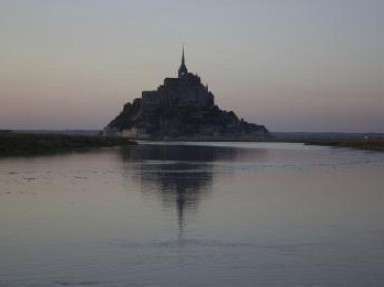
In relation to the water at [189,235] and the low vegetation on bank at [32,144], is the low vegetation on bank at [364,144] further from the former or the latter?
the water at [189,235]

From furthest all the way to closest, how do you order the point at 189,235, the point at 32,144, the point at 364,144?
the point at 364,144, the point at 32,144, the point at 189,235

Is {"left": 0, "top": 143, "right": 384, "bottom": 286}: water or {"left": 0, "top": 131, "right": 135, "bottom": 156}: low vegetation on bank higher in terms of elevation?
{"left": 0, "top": 131, "right": 135, "bottom": 156}: low vegetation on bank

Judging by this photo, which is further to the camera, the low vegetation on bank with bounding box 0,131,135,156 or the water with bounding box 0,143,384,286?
the low vegetation on bank with bounding box 0,131,135,156

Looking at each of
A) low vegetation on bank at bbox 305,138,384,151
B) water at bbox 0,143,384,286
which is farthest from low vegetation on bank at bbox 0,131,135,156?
low vegetation on bank at bbox 305,138,384,151

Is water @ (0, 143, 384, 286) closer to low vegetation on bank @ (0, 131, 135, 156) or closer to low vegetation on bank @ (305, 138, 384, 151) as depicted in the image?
low vegetation on bank @ (0, 131, 135, 156)

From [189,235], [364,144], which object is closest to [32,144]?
[189,235]

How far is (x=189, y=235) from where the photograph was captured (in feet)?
51.0

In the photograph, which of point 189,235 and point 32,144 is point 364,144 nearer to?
point 32,144

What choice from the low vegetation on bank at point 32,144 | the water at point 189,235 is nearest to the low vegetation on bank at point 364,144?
the low vegetation on bank at point 32,144

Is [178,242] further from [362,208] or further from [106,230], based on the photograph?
[362,208]

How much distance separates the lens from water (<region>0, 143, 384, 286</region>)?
37.9 ft

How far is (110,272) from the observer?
11664 mm

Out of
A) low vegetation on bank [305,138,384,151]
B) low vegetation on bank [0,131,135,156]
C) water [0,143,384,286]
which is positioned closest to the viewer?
water [0,143,384,286]

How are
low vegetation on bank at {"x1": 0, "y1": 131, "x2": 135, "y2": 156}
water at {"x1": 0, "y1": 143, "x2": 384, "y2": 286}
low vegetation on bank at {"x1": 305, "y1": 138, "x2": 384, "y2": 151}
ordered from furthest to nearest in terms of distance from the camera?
low vegetation on bank at {"x1": 305, "y1": 138, "x2": 384, "y2": 151}, low vegetation on bank at {"x1": 0, "y1": 131, "x2": 135, "y2": 156}, water at {"x1": 0, "y1": 143, "x2": 384, "y2": 286}
